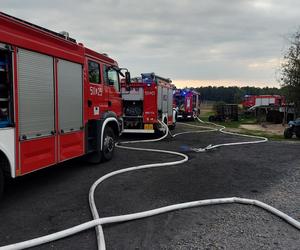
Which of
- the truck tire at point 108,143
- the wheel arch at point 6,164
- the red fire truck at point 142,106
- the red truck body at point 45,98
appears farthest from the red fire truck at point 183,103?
the wheel arch at point 6,164

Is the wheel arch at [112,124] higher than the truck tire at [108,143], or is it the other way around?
the wheel arch at [112,124]

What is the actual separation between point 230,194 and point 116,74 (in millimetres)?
5012

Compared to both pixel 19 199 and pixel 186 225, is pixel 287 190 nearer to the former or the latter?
pixel 186 225

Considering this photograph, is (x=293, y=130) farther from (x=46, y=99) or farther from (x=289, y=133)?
(x=46, y=99)

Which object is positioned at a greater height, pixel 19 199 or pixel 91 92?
pixel 91 92

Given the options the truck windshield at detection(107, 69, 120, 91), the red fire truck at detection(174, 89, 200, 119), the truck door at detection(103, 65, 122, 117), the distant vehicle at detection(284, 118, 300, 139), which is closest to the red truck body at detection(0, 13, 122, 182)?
the truck door at detection(103, 65, 122, 117)

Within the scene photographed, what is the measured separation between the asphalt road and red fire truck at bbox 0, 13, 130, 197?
0.62 metres

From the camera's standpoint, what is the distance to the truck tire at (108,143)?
9055 mm

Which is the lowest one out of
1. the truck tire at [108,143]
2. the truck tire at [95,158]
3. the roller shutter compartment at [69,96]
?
the truck tire at [95,158]

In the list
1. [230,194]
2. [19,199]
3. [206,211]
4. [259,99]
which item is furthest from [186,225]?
[259,99]

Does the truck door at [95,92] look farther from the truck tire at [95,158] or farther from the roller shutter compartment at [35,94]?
the roller shutter compartment at [35,94]

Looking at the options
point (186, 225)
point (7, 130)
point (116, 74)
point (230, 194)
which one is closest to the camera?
point (186, 225)

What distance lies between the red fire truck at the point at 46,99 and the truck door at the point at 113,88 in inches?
11.4

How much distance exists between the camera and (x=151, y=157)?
33.7 ft
